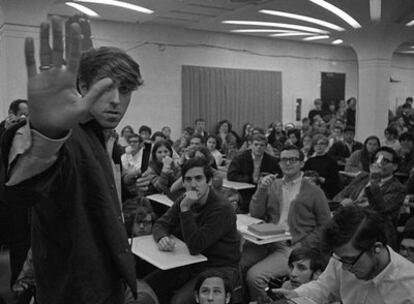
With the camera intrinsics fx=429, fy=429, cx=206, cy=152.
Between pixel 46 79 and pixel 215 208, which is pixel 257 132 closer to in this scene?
pixel 215 208

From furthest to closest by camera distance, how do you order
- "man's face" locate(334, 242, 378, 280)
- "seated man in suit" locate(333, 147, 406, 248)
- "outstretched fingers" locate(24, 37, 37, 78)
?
"seated man in suit" locate(333, 147, 406, 248)
"man's face" locate(334, 242, 378, 280)
"outstretched fingers" locate(24, 37, 37, 78)

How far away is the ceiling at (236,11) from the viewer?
7.46 m

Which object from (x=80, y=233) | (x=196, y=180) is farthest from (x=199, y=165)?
(x=80, y=233)

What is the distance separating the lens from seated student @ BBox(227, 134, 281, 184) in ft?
18.0

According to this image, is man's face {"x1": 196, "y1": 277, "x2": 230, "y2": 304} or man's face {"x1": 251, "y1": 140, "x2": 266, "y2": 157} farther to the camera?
man's face {"x1": 251, "y1": 140, "x2": 266, "y2": 157}

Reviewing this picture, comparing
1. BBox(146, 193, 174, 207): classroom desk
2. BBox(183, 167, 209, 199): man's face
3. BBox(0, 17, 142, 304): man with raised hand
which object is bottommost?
BBox(146, 193, 174, 207): classroom desk

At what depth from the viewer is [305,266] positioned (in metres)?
2.84

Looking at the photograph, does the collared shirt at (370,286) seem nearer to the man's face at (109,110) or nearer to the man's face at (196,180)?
the man's face at (196,180)

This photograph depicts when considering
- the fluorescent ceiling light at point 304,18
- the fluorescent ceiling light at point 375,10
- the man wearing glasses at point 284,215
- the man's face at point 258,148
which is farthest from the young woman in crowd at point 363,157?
the fluorescent ceiling light at point 304,18

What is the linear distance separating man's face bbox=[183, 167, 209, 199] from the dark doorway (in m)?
10.9

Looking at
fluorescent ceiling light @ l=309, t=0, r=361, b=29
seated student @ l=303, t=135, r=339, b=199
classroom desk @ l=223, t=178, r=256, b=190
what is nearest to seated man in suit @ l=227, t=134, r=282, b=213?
classroom desk @ l=223, t=178, r=256, b=190

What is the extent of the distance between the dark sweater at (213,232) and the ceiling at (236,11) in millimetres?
4437

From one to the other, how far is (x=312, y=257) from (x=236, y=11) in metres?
6.43

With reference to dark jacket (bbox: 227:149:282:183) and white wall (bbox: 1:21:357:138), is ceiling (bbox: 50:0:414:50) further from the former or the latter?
dark jacket (bbox: 227:149:282:183)
